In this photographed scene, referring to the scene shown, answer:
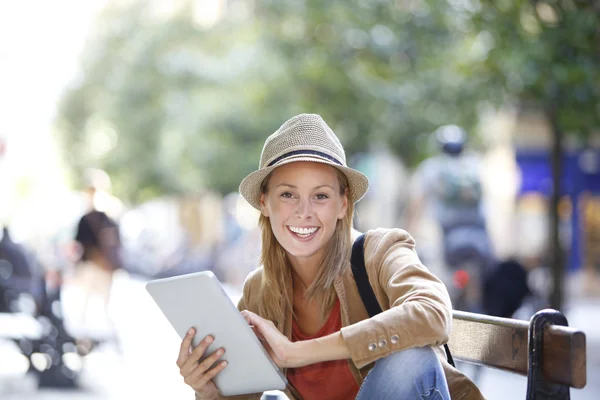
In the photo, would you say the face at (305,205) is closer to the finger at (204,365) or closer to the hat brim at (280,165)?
the hat brim at (280,165)

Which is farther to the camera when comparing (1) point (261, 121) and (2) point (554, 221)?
(1) point (261, 121)

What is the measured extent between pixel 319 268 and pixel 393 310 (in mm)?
653

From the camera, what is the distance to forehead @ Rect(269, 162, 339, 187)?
3605 mm

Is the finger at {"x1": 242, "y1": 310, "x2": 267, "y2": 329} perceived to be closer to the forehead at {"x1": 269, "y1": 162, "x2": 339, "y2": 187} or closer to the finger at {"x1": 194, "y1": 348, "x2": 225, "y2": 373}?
the finger at {"x1": 194, "y1": 348, "x2": 225, "y2": 373}

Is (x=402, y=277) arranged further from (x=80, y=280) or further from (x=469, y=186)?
(x=80, y=280)

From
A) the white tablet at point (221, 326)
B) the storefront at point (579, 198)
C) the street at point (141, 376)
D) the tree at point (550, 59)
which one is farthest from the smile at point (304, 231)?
the storefront at point (579, 198)

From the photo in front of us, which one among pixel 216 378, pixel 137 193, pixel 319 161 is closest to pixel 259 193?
pixel 319 161

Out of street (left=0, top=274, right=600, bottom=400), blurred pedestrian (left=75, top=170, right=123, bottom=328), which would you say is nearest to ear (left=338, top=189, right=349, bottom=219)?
street (left=0, top=274, right=600, bottom=400)

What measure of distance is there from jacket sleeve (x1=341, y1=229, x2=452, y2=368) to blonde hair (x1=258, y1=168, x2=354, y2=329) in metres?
0.26

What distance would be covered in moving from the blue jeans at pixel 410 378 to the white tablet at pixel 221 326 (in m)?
0.34

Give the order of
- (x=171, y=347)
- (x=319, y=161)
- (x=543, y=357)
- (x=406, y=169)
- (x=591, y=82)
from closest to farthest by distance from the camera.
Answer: (x=543, y=357), (x=319, y=161), (x=591, y=82), (x=171, y=347), (x=406, y=169)

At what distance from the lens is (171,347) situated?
1393 cm

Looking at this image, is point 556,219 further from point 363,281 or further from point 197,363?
point 197,363

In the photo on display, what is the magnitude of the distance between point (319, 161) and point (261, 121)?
28051mm
